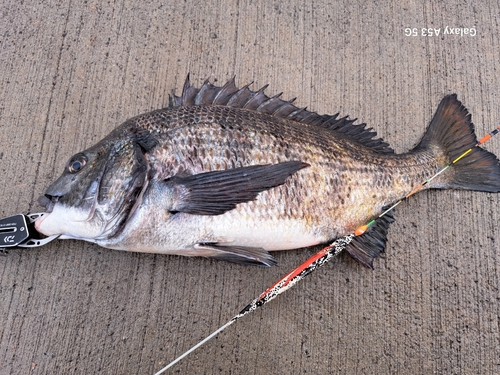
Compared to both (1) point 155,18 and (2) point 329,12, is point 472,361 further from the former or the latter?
(1) point 155,18

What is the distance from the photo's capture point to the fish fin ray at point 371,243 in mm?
2187

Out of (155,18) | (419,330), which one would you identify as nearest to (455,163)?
(419,330)

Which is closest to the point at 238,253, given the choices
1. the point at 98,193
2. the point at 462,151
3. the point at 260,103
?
the point at 98,193

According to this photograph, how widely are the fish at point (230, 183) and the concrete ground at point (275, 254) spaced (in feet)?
0.92

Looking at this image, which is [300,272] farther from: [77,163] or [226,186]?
[77,163]

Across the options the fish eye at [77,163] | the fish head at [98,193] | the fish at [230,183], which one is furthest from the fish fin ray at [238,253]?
the fish eye at [77,163]

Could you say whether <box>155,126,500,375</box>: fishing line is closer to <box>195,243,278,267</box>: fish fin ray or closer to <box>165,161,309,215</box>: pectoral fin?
<box>195,243,278,267</box>: fish fin ray

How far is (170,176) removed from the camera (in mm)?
1893

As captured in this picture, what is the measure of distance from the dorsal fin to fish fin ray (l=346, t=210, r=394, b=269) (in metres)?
0.48

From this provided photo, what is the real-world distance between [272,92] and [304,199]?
1.01m

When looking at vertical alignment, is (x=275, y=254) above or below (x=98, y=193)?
below

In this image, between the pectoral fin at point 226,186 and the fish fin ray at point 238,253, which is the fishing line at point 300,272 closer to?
the fish fin ray at point 238,253

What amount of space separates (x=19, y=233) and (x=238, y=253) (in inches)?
50.5

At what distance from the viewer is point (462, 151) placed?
240 centimetres
